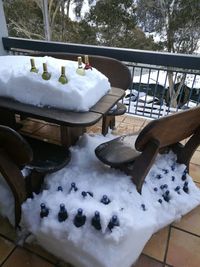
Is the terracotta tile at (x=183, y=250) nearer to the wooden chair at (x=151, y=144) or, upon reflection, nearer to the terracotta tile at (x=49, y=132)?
the wooden chair at (x=151, y=144)

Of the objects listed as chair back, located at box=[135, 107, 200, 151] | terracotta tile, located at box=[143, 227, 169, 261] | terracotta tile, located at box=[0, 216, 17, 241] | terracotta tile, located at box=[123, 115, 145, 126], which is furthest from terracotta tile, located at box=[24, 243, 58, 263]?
terracotta tile, located at box=[123, 115, 145, 126]

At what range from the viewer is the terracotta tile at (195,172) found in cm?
186

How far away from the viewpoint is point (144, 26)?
6.33 metres

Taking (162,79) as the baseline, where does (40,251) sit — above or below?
above

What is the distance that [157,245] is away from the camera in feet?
4.33

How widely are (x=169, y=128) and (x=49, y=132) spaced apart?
1639 mm

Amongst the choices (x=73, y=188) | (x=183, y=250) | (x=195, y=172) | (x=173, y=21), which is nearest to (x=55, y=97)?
(x=73, y=188)

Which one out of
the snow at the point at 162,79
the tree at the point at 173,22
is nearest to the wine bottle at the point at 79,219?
the snow at the point at 162,79

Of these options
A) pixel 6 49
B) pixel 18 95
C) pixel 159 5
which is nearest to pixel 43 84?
pixel 18 95

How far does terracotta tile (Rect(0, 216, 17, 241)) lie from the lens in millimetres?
1341

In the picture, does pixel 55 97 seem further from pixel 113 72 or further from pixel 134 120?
pixel 134 120

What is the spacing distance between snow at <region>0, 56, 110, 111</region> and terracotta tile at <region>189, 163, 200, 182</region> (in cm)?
105

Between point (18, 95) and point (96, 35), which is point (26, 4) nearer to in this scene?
point (96, 35)

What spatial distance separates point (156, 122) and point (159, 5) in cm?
579
